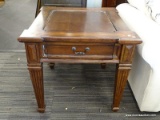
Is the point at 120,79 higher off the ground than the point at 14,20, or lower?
higher

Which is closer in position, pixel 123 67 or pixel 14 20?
pixel 123 67

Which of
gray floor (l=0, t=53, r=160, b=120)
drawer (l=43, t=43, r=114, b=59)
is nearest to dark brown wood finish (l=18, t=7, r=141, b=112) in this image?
drawer (l=43, t=43, r=114, b=59)

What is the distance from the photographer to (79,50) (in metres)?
1.01

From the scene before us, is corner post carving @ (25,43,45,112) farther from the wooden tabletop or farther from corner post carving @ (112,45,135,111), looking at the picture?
corner post carving @ (112,45,135,111)

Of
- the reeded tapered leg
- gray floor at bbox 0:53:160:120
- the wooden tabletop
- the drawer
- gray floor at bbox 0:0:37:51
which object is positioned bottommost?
gray floor at bbox 0:53:160:120

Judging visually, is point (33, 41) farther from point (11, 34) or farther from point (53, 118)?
point (11, 34)

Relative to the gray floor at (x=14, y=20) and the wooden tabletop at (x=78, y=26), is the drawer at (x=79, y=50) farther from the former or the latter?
the gray floor at (x=14, y=20)

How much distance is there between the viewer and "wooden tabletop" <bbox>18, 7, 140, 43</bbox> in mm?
957

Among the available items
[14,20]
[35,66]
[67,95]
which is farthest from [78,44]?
[14,20]

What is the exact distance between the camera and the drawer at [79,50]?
993mm

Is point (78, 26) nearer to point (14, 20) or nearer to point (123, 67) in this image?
point (123, 67)

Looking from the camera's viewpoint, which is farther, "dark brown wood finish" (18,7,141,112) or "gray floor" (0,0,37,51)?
"gray floor" (0,0,37,51)

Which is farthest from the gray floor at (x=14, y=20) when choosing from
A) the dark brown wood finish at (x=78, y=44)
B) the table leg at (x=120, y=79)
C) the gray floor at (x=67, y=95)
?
the table leg at (x=120, y=79)

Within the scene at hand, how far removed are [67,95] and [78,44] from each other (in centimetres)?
62
